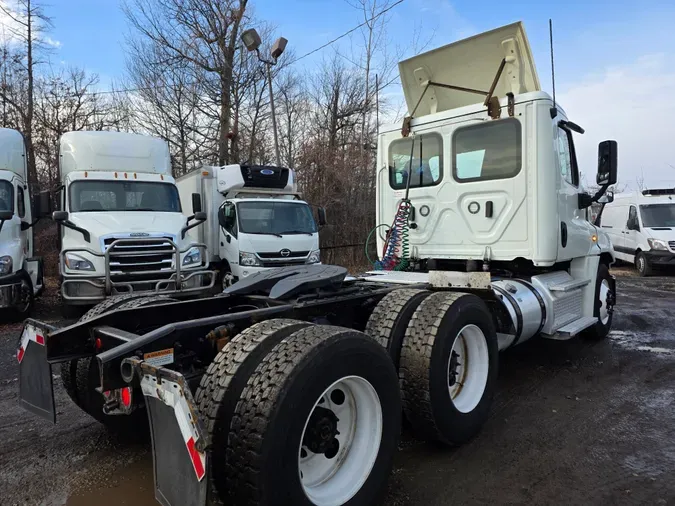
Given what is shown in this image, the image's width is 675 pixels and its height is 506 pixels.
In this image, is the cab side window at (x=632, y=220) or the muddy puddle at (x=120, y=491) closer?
the muddy puddle at (x=120, y=491)

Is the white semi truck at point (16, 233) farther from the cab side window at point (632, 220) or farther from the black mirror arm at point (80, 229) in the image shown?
the cab side window at point (632, 220)

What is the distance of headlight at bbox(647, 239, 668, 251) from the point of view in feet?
48.0

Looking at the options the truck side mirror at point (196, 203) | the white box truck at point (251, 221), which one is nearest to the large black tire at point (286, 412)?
the white box truck at point (251, 221)

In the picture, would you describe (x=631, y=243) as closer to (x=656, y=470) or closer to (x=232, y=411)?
(x=656, y=470)

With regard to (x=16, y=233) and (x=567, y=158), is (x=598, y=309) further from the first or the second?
(x=16, y=233)

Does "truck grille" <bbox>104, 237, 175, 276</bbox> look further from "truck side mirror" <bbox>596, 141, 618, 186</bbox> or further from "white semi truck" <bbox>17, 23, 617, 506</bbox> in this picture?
"truck side mirror" <bbox>596, 141, 618, 186</bbox>

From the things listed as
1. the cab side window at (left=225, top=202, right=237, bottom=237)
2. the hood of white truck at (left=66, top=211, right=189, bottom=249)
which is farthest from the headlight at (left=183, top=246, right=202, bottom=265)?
the cab side window at (left=225, top=202, right=237, bottom=237)

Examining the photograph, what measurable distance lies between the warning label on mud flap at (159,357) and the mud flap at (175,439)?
13.9 inches

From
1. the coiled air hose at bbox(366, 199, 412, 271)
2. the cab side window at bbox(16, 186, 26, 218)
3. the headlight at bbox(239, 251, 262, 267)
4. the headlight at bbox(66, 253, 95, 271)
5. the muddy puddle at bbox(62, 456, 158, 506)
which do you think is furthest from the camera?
the headlight at bbox(239, 251, 262, 267)

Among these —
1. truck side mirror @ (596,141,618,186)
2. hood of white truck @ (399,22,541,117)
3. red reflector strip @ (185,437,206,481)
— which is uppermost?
hood of white truck @ (399,22,541,117)

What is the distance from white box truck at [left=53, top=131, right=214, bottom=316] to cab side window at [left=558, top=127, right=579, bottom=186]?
528 cm

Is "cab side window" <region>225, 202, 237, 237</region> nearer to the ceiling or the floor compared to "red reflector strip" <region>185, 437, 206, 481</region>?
nearer to the ceiling

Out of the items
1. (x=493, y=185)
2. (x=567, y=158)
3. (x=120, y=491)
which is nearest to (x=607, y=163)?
(x=567, y=158)

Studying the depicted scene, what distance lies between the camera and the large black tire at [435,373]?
316cm
